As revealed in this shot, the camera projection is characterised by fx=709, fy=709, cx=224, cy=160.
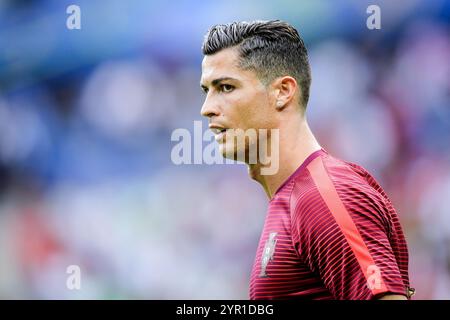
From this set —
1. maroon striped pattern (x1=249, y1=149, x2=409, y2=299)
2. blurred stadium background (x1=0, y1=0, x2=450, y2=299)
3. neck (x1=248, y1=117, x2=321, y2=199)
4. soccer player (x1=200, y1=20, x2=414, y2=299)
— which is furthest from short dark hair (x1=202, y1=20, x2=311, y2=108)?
blurred stadium background (x1=0, y1=0, x2=450, y2=299)

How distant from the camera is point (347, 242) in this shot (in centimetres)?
199

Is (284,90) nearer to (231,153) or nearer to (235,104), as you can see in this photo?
(235,104)

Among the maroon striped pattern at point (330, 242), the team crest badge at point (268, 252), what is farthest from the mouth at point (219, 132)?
the team crest badge at point (268, 252)

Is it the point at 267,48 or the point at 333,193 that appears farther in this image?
the point at 267,48

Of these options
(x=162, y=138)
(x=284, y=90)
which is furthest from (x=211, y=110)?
(x=162, y=138)

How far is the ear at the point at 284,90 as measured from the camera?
2.51 m

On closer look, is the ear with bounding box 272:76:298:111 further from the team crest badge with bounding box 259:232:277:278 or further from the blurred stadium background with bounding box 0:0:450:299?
the blurred stadium background with bounding box 0:0:450:299

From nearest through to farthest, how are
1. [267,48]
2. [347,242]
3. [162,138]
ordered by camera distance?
[347,242] < [267,48] < [162,138]

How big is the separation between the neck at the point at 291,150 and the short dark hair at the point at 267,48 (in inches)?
5.5

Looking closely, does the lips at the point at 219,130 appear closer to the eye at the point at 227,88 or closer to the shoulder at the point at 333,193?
the eye at the point at 227,88

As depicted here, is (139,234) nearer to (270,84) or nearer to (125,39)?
(125,39)

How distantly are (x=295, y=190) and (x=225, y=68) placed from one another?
0.54 meters
